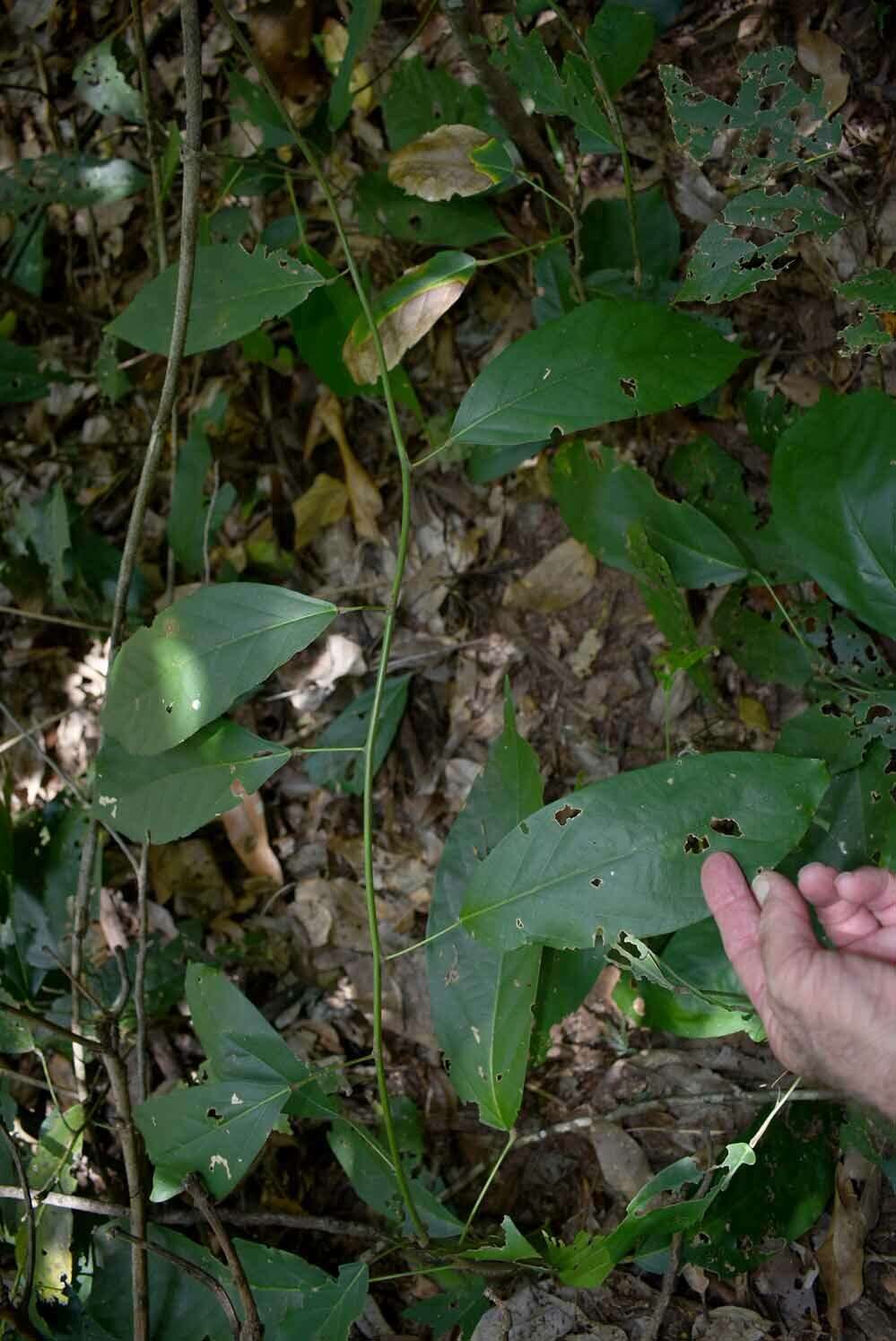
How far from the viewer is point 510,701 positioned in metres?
1.59

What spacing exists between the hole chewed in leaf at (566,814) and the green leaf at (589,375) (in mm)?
515

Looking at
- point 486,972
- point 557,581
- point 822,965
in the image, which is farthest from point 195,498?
point 822,965

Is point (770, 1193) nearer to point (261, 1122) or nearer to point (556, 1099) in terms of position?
point (556, 1099)

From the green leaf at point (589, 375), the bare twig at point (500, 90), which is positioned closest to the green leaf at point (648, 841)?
the green leaf at point (589, 375)

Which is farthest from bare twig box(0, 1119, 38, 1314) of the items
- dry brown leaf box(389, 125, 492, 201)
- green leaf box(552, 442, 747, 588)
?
dry brown leaf box(389, 125, 492, 201)

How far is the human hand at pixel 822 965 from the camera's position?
3.67ft

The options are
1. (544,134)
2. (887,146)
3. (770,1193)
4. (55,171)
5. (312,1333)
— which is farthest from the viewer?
(55,171)

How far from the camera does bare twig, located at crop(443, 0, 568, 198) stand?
1566mm

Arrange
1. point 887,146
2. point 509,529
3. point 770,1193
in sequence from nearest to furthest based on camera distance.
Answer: point 770,1193 < point 887,146 < point 509,529

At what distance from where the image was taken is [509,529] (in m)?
2.11

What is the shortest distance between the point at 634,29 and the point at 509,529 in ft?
2.89

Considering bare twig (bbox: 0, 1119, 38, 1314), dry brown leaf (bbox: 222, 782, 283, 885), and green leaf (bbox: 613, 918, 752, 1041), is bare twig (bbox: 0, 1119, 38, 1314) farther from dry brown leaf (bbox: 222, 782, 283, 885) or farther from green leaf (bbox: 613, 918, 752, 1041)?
green leaf (bbox: 613, 918, 752, 1041)

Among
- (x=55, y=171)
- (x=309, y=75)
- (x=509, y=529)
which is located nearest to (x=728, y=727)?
(x=509, y=529)

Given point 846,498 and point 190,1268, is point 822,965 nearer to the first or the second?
point 846,498
